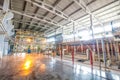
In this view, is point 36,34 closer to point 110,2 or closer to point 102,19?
point 102,19

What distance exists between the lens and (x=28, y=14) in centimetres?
1353

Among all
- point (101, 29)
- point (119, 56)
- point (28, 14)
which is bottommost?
point (119, 56)

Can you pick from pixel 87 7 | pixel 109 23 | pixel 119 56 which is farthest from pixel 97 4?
pixel 119 56

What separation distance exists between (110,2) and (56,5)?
5.85 meters

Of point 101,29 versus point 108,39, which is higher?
point 101,29

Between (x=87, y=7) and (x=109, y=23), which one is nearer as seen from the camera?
(x=87, y=7)

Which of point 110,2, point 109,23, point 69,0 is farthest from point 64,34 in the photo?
point 110,2

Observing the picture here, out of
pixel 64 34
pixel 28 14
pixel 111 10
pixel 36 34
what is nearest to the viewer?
pixel 111 10

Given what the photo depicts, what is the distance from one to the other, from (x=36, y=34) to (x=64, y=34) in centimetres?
1078

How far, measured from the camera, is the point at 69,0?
9.43 metres

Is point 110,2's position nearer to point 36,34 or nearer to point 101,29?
point 101,29

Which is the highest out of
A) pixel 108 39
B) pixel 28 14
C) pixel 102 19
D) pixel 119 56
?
A: pixel 28 14

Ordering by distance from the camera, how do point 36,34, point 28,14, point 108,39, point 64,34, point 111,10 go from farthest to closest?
point 36,34 < point 64,34 < point 28,14 < point 111,10 < point 108,39

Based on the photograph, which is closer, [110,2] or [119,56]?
[119,56]
